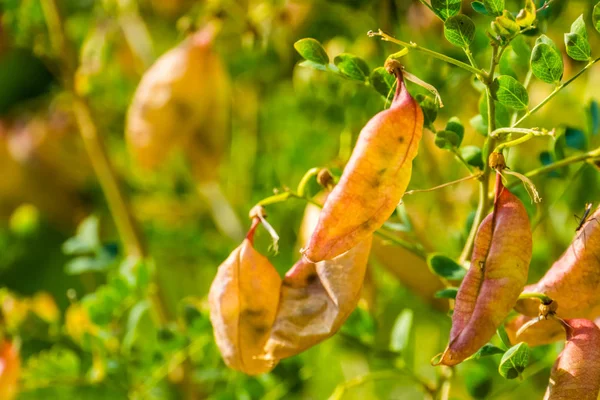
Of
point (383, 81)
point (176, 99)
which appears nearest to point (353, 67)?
point (383, 81)

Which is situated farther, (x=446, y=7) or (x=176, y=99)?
(x=176, y=99)

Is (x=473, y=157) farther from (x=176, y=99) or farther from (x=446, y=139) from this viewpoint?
(x=176, y=99)

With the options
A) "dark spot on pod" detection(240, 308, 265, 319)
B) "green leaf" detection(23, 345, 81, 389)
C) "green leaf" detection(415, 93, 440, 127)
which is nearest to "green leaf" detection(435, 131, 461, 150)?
"green leaf" detection(415, 93, 440, 127)

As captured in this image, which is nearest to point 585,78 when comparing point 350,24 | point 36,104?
point 350,24

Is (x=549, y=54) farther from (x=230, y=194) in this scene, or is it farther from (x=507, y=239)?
(x=230, y=194)

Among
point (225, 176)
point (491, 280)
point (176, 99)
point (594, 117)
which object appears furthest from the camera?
point (225, 176)

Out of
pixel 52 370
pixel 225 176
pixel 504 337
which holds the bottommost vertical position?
pixel 225 176

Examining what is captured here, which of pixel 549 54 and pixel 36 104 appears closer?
pixel 549 54
